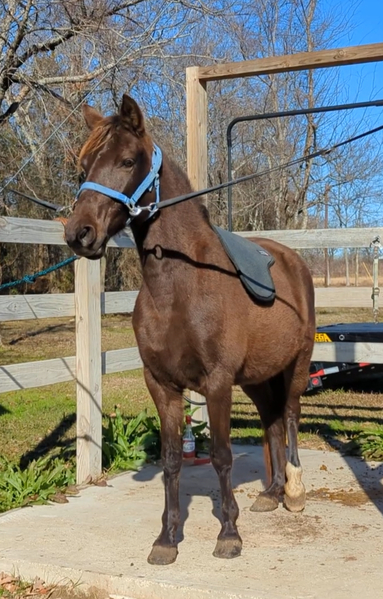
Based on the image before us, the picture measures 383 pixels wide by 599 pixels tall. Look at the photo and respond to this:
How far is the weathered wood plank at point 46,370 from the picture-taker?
4797 millimetres

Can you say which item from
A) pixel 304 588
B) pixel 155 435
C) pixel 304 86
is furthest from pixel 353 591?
pixel 304 86

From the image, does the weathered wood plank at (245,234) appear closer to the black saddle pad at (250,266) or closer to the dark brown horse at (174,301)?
the dark brown horse at (174,301)

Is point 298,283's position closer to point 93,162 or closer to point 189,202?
point 189,202

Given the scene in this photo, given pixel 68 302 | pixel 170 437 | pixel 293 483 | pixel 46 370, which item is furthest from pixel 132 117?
pixel 293 483

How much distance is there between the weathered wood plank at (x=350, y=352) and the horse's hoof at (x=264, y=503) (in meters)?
1.88

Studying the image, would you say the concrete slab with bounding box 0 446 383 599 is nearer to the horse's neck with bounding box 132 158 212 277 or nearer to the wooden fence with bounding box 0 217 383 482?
the wooden fence with bounding box 0 217 383 482

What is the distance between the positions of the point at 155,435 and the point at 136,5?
7.25m

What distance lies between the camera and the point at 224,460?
3965mm

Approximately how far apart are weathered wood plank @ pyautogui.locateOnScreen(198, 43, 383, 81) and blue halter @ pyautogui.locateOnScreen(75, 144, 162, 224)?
2576 mm

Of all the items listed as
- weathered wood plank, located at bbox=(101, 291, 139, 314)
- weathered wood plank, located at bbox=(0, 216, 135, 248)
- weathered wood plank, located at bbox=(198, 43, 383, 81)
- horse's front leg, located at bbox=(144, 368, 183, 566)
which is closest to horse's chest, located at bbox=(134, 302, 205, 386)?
horse's front leg, located at bbox=(144, 368, 183, 566)

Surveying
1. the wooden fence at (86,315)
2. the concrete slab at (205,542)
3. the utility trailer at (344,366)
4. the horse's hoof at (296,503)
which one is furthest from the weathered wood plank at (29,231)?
the utility trailer at (344,366)

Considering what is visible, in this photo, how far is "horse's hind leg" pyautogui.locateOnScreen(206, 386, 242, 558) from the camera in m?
3.88

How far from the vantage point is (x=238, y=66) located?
622 cm

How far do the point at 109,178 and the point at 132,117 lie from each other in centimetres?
36
